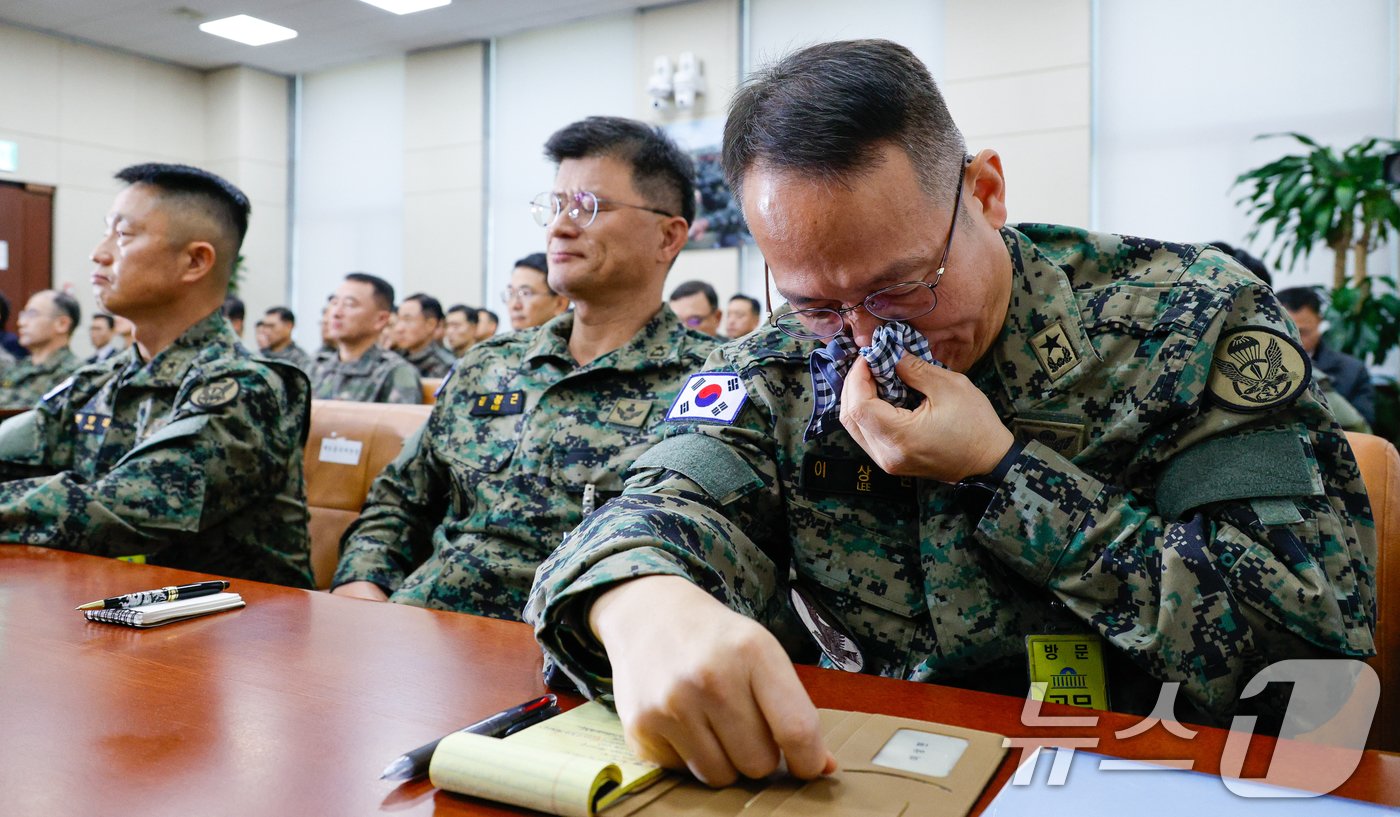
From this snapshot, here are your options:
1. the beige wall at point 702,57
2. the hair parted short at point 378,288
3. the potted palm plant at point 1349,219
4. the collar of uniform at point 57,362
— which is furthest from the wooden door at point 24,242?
the potted palm plant at point 1349,219

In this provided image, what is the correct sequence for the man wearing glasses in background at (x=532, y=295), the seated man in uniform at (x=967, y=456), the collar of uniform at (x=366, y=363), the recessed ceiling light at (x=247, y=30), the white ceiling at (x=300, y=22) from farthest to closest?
the recessed ceiling light at (x=247, y=30), the white ceiling at (x=300, y=22), the collar of uniform at (x=366, y=363), the man wearing glasses in background at (x=532, y=295), the seated man in uniform at (x=967, y=456)

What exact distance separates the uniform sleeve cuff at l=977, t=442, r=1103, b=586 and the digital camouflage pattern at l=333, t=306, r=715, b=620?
0.93 metres

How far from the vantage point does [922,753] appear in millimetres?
713

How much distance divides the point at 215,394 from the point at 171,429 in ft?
0.33

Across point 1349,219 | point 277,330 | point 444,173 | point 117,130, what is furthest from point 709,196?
point 117,130

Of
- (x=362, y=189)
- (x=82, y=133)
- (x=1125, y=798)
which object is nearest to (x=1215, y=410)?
(x=1125, y=798)

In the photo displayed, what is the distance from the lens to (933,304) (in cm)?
104

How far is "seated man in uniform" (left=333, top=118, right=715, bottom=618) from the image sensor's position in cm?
182

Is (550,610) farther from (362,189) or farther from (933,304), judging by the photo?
(362,189)

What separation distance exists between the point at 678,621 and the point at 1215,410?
608mm

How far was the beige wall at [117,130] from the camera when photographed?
28.3 feet

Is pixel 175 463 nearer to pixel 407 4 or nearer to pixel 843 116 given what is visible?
pixel 843 116

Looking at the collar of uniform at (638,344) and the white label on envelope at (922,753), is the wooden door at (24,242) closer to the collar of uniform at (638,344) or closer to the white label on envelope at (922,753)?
the collar of uniform at (638,344)

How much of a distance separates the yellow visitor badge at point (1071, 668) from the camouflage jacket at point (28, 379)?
22.1 feet
